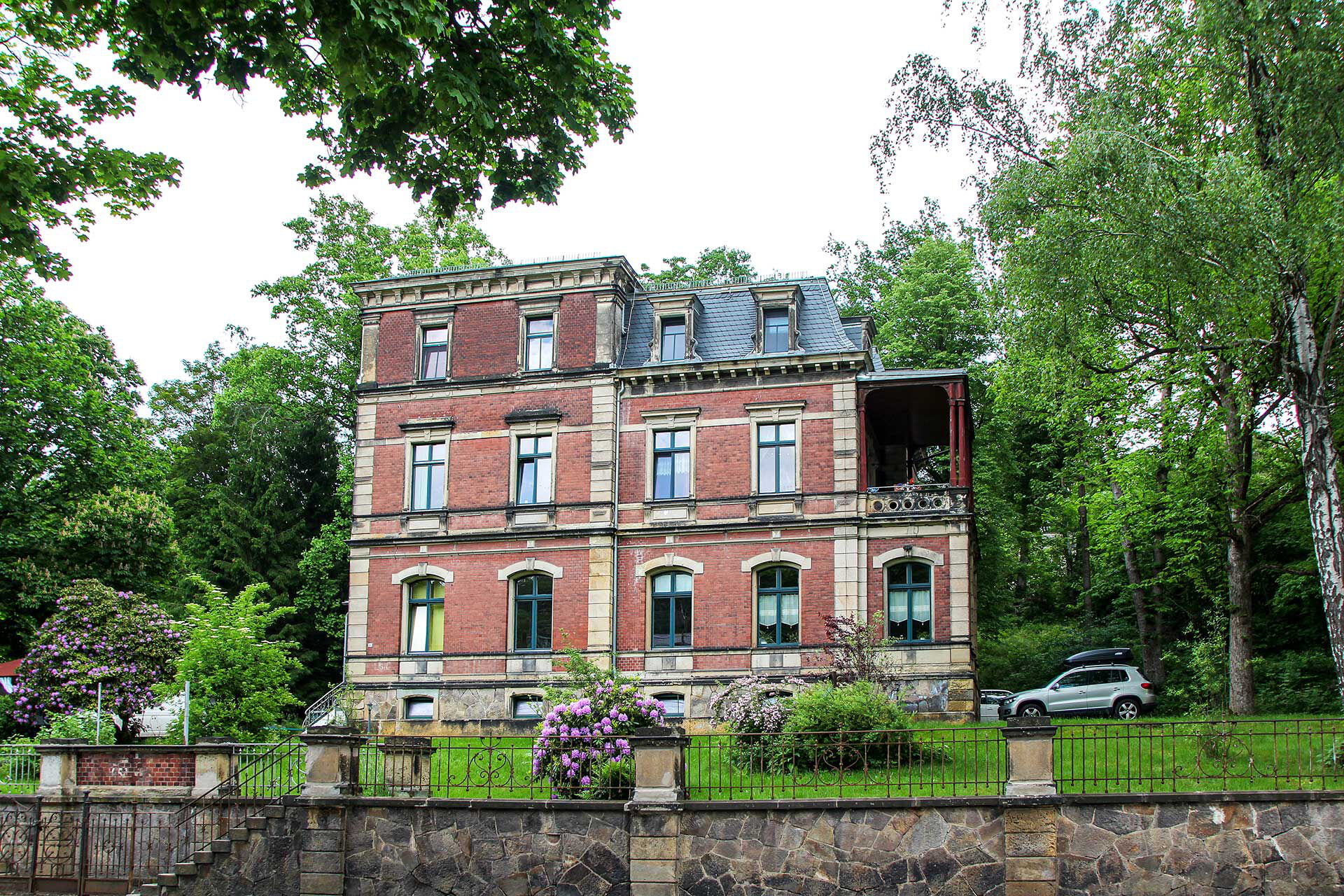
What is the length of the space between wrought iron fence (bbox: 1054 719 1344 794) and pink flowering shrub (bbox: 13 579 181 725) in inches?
741

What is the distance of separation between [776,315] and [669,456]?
4403mm

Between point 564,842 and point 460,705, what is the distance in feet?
43.9

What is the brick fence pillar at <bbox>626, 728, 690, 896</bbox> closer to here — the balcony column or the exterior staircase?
the exterior staircase

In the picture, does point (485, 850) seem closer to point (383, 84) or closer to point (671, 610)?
point (383, 84)

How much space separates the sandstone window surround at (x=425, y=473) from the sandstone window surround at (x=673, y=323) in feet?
18.1

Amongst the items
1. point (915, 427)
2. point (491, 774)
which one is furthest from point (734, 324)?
point (491, 774)

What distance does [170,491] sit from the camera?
3975 centimetres

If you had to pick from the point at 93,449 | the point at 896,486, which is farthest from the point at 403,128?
the point at 93,449

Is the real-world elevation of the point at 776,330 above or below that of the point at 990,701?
above

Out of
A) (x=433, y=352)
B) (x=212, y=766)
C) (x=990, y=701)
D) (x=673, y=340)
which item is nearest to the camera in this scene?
(x=212, y=766)

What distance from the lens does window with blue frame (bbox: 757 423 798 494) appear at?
96.2ft

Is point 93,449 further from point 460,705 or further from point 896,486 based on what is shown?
point 896,486

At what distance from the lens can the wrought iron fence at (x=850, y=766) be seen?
16.5 meters

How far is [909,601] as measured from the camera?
2830 cm
